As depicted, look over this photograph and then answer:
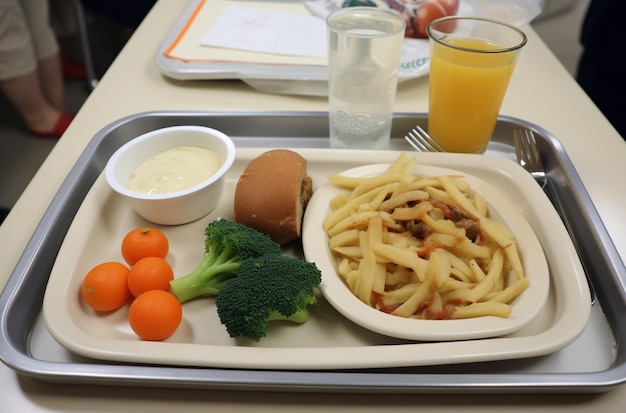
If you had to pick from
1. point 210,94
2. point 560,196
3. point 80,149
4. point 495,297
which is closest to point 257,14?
point 210,94

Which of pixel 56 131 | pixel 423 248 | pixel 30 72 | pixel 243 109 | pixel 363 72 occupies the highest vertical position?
pixel 363 72

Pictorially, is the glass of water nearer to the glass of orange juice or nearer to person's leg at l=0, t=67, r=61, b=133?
the glass of orange juice

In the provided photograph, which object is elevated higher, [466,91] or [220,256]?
[466,91]

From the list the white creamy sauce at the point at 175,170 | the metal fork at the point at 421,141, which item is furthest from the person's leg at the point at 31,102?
the metal fork at the point at 421,141

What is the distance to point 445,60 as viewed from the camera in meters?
1.16

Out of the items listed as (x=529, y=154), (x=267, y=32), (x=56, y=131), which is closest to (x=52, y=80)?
(x=56, y=131)

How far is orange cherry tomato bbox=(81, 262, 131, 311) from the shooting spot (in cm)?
85

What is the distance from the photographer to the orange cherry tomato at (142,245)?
0.94 meters

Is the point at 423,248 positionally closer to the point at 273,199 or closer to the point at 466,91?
the point at 273,199

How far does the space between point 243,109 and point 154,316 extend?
79 centimetres

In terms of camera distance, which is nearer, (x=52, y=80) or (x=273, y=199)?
(x=273, y=199)

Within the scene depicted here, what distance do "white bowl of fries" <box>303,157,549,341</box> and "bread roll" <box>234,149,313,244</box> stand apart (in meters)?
0.04

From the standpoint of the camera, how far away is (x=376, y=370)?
77 centimetres

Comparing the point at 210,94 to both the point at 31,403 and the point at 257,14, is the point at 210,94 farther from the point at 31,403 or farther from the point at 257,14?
the point at 31,403
